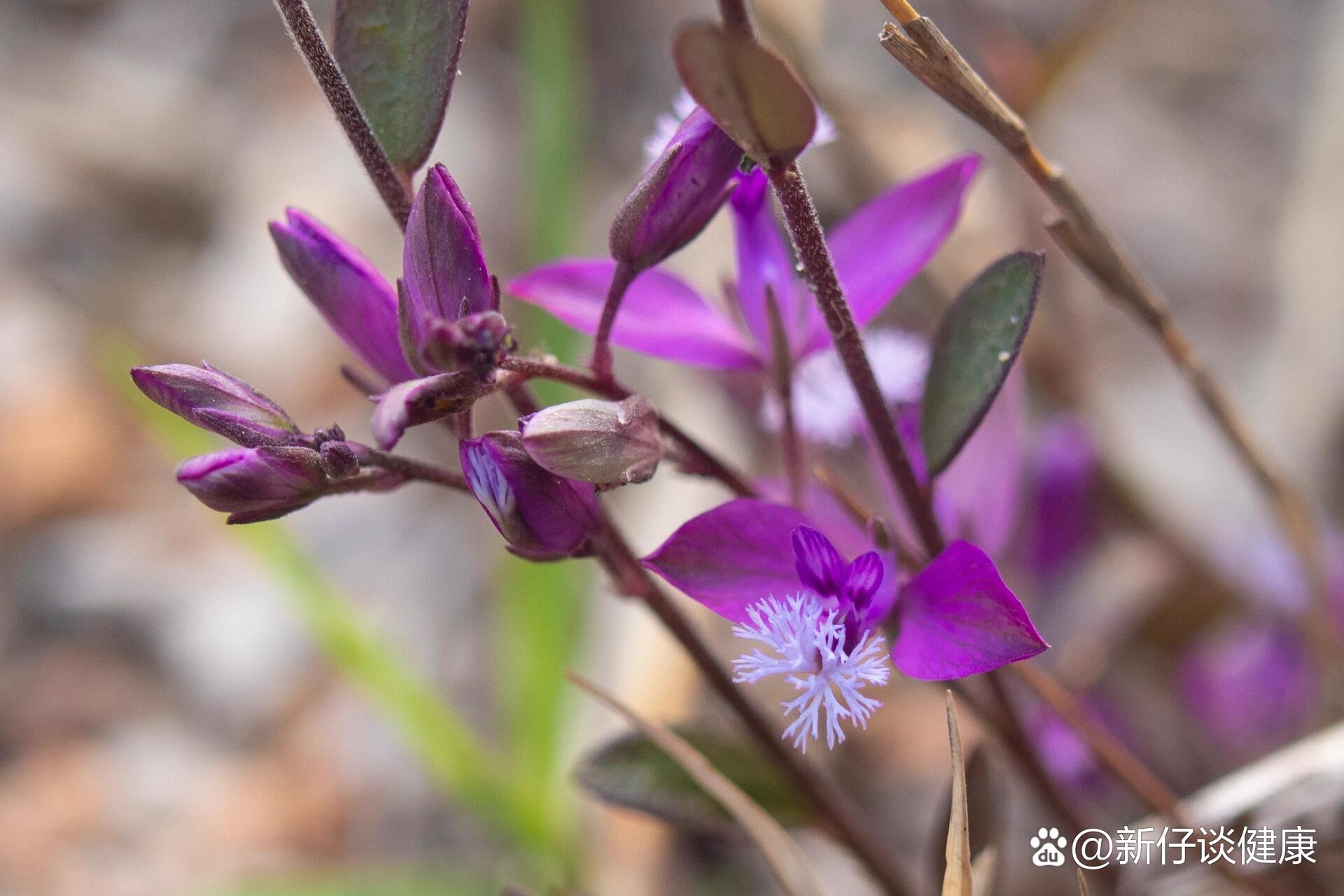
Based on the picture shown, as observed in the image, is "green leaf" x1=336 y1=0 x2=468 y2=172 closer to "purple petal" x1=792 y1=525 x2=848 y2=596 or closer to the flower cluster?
→ the flower cluster

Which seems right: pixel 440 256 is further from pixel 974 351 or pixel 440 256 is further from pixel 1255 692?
pixel 1255 692

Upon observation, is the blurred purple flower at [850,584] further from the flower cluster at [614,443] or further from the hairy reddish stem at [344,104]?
the hairy reddish stem at [344,104]

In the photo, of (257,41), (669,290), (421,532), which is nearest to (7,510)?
(421,532)

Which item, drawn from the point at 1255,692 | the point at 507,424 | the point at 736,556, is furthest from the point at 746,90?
the point at 507,424

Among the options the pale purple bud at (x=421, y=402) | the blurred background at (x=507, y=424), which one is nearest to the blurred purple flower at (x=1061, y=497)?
the blurred background at (x=507, y=424)

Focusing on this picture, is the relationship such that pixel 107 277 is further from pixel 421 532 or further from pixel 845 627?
pixel 845 627

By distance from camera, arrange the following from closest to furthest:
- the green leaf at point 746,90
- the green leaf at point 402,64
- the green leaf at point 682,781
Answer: the green leaf at point 746,90, the green leaf at point 402,64, the green leaf at point 682,781

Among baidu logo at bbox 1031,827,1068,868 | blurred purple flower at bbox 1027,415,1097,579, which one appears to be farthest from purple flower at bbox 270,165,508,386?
blurred purple flower at bbox 1027,415,1097,579
